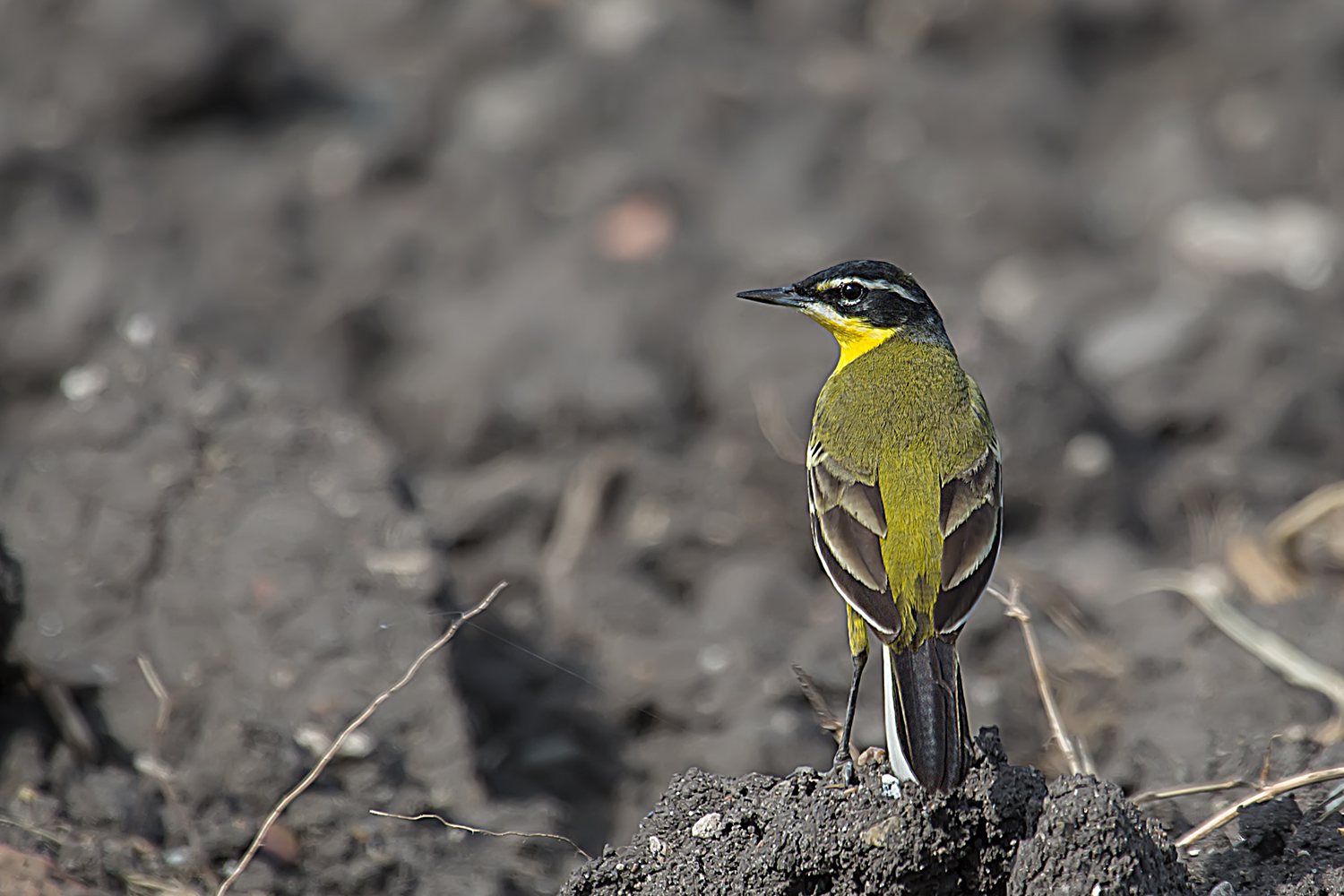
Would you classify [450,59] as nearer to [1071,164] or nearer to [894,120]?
[894,120]

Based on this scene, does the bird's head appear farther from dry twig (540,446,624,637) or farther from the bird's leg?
dry twig (540,446,624,637)

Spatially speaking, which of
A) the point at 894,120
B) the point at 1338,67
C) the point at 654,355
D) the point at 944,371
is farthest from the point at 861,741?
the point at 1338,67

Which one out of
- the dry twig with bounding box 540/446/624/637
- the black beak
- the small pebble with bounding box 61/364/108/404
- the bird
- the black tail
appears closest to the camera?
the black tail

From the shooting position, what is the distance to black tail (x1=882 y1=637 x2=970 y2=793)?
3240 millimetres

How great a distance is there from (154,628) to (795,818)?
2.65 metres

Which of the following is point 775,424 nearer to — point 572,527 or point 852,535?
point 572,527

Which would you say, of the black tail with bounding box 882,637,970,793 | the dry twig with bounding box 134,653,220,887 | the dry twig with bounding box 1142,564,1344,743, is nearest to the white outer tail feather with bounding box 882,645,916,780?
the black tail with bounding box 882,637,970,793

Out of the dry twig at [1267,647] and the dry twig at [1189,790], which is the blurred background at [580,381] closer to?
the dry twig at [1267,647]

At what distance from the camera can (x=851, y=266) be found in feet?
16.1

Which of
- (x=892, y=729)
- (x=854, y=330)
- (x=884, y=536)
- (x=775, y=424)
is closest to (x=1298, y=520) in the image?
(x=854, y=330)

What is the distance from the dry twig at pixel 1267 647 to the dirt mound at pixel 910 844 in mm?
1668

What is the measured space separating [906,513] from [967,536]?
6.7 inches

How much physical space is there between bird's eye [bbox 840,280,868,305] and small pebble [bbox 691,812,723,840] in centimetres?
199

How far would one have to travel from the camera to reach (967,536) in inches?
152
